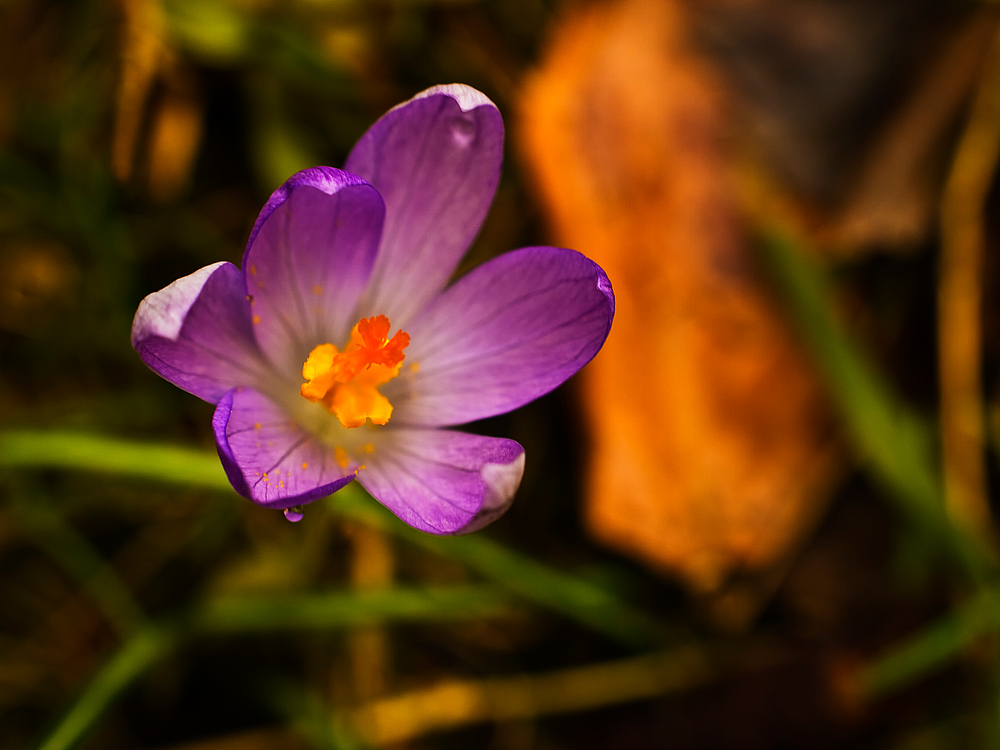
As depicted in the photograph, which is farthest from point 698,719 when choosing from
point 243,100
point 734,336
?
point 243,100

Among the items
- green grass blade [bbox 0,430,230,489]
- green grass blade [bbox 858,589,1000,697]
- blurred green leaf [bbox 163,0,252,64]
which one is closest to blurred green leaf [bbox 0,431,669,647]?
green grass blade [bbox 0,430,230,489]

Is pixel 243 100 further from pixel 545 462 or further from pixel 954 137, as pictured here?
pixel 954 137

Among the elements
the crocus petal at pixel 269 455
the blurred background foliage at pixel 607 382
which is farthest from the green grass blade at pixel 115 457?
the blurred background foliage at pixel 607 382

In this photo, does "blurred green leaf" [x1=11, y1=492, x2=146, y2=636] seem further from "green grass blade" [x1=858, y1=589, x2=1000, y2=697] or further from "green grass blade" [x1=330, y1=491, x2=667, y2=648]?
"green grass blade" [x1=858, y1=589, x2=1000, y2=697]

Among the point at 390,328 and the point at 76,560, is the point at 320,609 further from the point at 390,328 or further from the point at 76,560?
the point at 76,560

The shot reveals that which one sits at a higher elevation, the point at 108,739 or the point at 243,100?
the point at 243,100

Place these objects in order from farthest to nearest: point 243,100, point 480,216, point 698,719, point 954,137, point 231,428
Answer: point 954,137 → point 243,100 → point 698,719 → point 480,216 → point 231,428
